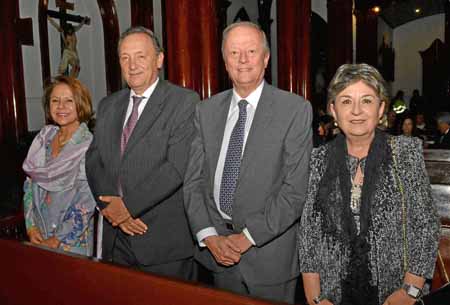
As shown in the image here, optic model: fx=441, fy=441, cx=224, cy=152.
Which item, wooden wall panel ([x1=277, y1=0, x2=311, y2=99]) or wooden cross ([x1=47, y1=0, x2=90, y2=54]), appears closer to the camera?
wooden wall panel ([x1=277, y1=0, x2=311, y2=99])

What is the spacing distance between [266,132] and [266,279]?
0.56m

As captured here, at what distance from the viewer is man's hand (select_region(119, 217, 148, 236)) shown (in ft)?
6.18

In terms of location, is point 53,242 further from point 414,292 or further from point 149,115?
point 414,292

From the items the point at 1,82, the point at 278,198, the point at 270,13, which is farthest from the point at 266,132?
the point at 270,13

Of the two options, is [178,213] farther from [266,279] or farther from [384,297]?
[384,297]

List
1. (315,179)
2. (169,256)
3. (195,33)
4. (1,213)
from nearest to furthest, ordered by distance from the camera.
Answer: (315,179)
(169,256)
(195,33)
(1,213)

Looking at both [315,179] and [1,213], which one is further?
[1,213]

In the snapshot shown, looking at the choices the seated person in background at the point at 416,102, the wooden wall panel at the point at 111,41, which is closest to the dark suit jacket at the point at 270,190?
the wooden wall panel at the point at 111,41

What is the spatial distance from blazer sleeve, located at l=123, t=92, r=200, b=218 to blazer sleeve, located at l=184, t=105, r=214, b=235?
48 millimetres

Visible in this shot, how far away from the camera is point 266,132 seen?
5.58ft

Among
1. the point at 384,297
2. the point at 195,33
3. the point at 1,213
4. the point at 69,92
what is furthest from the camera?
the point at 1,213

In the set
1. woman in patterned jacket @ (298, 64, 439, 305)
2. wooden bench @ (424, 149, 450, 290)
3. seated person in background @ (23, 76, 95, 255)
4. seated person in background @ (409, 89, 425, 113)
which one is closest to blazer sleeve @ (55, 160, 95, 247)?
seated person in background @ (23, 76, 95, 255)

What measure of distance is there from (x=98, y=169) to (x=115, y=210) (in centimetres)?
22

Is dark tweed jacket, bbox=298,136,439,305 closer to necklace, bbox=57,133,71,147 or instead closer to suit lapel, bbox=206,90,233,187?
suit lapel, bbox=206,90,233,187
